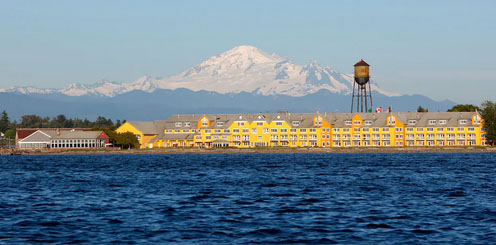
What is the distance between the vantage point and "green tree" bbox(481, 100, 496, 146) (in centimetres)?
15362

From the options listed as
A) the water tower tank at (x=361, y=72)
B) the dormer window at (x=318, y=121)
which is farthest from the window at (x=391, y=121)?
the water tower tank at (x=361, y=72)

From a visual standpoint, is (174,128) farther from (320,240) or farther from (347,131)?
(320,240)

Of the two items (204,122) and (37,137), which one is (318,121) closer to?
(204,122)

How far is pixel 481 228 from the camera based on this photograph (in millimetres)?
34562

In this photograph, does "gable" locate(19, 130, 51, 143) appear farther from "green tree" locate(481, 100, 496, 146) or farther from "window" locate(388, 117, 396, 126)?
"green tree" locate(481, 100, 496, 146)

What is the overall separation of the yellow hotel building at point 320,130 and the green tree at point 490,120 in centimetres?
266

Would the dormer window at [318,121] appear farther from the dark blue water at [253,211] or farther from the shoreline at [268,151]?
the dark blue water at [253,211]

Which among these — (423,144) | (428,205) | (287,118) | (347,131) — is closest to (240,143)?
(287,118)

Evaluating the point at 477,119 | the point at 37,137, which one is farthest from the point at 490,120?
the point at 37,137

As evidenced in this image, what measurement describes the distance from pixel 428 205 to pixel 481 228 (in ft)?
30.9

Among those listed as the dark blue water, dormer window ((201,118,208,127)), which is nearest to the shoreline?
dormer window ((201,118,208,127))

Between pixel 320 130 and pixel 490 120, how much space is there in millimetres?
34697

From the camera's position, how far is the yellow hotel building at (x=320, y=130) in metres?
162

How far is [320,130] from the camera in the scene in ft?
556
